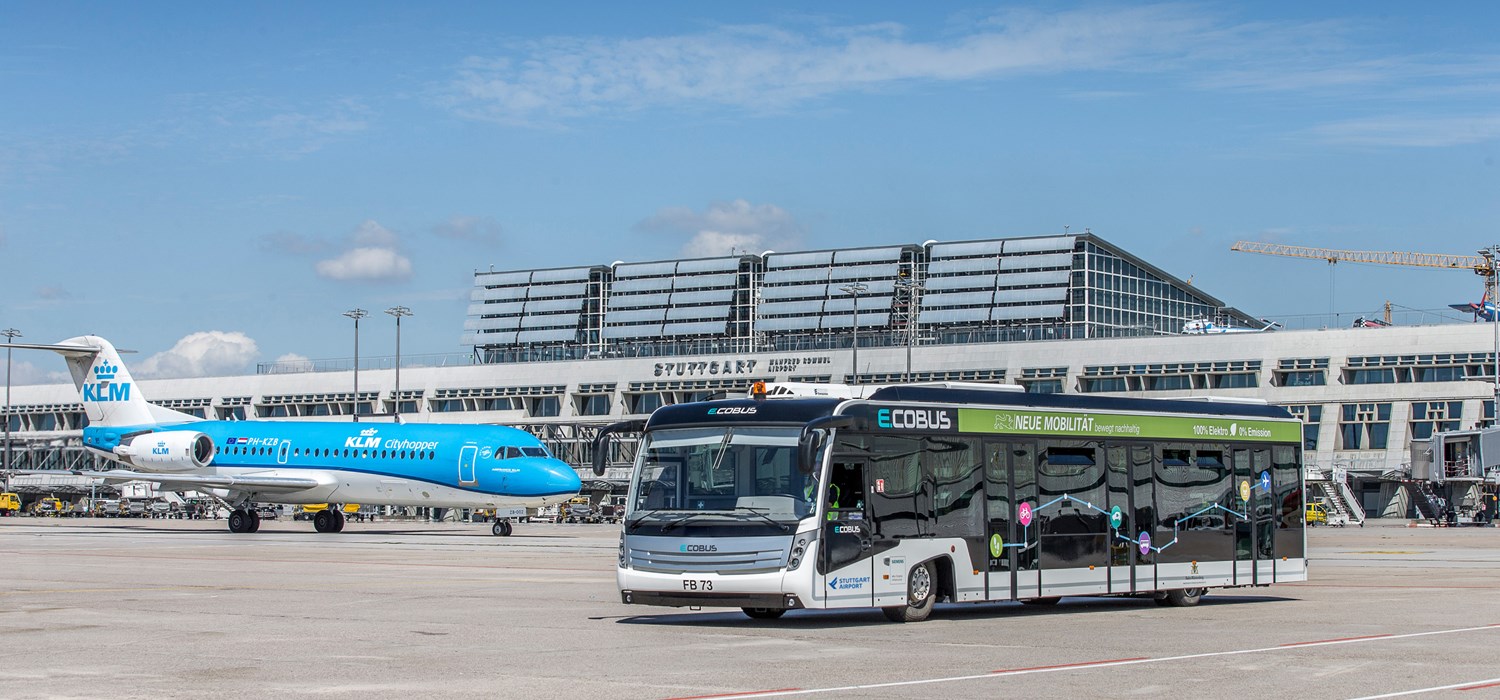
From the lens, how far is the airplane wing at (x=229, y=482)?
2425 inches

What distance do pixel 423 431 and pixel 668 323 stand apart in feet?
297

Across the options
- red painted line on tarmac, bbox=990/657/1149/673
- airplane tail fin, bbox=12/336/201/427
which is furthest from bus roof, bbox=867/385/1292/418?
airplane tail fin, bbox=12/336/201/427

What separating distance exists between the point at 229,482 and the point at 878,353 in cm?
6249

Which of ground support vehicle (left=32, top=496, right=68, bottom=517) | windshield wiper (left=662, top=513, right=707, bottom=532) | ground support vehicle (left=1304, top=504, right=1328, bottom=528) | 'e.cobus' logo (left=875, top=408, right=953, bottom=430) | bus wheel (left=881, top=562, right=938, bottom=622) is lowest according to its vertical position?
ground support vehicle (left=32, top=496, right=68, bottom=517)

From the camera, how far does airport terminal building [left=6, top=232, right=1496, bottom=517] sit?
101 m

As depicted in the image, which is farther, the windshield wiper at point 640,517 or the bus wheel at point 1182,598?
the bus wheel at point 1182,598

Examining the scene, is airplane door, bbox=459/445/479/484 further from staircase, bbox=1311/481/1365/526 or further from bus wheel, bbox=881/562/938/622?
staircase, bbox=1311/481/1365/526

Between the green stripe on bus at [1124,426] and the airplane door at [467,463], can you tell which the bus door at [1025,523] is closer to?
the green stripe on bus at [1124,426]

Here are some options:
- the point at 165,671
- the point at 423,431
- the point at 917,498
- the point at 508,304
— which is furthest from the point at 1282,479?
the point at 508,304

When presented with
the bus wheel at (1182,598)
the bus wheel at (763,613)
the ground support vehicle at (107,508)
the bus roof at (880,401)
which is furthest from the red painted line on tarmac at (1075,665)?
the ground support vehicle at (107,508)

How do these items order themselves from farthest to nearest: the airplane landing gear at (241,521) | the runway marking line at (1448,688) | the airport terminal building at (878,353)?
the airport terminal building at (878,353)
the airplane landing gear at (241,521)
the runway marking line at (1448,688)

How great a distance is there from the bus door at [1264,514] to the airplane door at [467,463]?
36466mm

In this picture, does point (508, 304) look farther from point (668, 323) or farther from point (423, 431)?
point (423, 431)

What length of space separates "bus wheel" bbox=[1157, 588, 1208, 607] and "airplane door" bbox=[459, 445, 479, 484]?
36122mm
